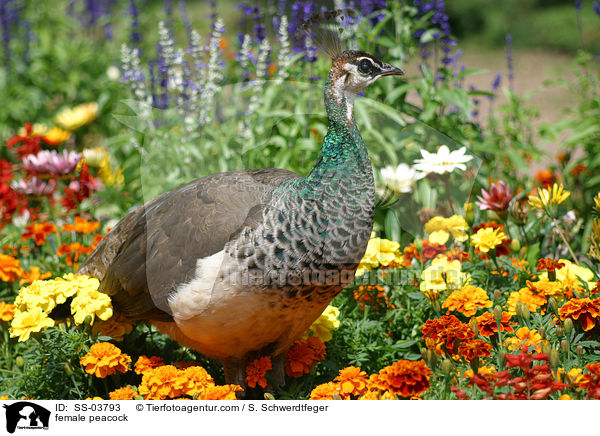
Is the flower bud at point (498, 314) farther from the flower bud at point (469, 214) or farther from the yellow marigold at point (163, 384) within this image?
the yellow marigold at point (163, 384)

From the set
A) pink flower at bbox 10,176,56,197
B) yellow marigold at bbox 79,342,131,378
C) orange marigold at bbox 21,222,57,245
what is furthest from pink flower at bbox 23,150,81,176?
yellow marigold at bbox 79,342,131,378

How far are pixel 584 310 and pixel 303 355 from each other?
1.05m

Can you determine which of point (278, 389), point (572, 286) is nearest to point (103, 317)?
point (278, 389)

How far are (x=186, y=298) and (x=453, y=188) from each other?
1.74 meters

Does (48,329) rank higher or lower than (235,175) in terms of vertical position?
lower

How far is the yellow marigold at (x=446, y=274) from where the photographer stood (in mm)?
2738

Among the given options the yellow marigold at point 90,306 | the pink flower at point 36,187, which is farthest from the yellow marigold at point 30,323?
the pink flower at point 36,187

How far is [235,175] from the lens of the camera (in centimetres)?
266

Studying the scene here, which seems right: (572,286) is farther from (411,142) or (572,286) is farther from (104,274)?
(104,274)

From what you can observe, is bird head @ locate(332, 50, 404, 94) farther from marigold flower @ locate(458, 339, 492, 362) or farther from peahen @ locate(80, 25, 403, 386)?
marigold flower @ locate(458, 339, 492, 362)
